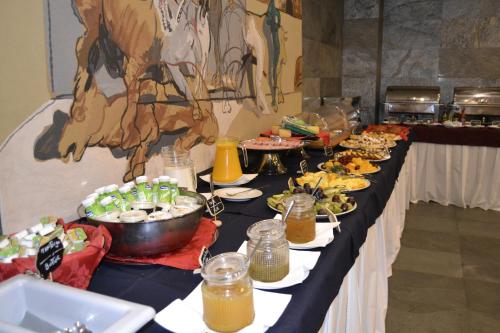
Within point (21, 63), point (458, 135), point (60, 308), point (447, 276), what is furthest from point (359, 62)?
point (60, 308)

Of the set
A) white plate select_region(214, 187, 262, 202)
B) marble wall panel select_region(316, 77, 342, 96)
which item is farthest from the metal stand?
marble wall panel select_region(316, 77, 342, 96)

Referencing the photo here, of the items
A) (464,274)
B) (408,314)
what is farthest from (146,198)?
(464,274)

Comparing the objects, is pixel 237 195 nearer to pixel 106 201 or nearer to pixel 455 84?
pixel 106 201

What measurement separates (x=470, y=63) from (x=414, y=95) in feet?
2.89

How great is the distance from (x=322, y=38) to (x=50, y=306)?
13.5 ft

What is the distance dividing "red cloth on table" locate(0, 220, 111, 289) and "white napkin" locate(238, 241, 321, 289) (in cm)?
31

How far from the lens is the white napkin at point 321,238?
3.20 ft

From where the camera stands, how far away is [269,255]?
792 millimetres

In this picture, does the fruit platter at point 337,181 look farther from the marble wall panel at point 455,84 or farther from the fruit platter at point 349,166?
the marble wall panel at point 455,84

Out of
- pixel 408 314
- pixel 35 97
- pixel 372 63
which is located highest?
pixel 372 63

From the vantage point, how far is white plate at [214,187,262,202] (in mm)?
1356

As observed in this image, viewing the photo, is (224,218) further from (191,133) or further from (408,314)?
(408,314)

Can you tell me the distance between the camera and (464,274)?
2307 mm

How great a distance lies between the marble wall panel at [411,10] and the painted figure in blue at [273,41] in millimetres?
2881
